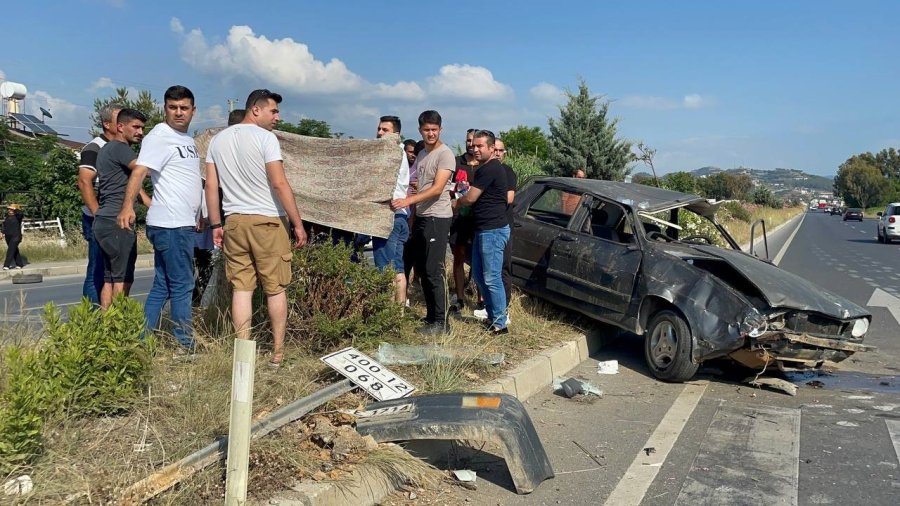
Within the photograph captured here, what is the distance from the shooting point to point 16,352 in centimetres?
331

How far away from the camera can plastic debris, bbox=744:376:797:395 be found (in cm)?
625

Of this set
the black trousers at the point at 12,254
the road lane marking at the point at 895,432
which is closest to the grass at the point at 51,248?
the black trousers at the point at 12,254

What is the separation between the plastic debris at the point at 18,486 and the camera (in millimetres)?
2971

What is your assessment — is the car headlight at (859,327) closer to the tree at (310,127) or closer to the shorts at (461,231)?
the shorts at (461,231)

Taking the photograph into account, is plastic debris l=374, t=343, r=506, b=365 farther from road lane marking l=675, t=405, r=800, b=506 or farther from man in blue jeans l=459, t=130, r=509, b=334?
road lane marking l=675, t=405, r=800, b=506

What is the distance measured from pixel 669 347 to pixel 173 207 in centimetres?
417

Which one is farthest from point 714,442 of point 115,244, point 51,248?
point 51,248

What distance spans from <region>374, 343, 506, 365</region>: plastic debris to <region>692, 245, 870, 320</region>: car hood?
2467 millimetres

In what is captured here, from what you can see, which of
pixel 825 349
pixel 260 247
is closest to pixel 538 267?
pixel 825 349

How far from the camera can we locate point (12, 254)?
16156 mm

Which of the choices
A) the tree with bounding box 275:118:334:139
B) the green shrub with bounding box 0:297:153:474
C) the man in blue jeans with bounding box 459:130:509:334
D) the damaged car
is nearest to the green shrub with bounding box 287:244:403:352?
Answer: the man in blue jeans with bounding box 459:130:509:334

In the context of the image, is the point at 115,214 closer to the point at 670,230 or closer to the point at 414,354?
the point at 414,354

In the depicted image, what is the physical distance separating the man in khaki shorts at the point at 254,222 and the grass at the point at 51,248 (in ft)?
49.0

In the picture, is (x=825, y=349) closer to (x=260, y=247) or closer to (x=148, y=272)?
(x=260, y=247)
